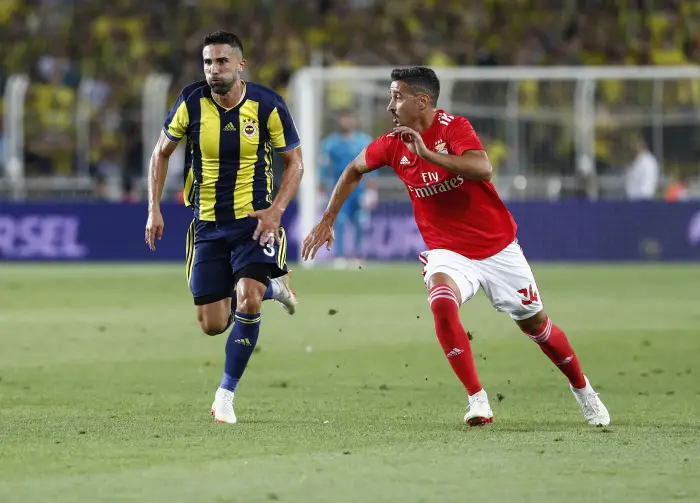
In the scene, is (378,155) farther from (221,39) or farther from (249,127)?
(221,39)

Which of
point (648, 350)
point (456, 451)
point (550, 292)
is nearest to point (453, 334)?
point (456, 451)

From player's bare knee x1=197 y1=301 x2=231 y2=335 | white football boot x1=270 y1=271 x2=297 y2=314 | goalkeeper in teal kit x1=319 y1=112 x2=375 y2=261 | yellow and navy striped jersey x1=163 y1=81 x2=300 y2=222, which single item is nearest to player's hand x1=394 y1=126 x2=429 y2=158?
yellow and navy striped jersey x1=163 y1=81 x2=300 y2=222

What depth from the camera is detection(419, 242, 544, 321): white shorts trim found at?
25.2 feet

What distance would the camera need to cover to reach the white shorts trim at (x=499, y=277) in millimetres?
7676

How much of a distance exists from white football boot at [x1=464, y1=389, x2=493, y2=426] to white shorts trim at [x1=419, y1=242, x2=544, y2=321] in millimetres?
538

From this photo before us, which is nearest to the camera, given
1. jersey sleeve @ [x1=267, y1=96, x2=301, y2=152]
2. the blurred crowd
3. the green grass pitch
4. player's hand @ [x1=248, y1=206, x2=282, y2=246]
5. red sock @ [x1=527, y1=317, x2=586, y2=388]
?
the green grass pitch

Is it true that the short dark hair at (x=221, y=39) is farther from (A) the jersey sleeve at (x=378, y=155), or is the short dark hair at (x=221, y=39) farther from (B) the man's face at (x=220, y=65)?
(A) the jersey sleeve at (x=378, y=155)

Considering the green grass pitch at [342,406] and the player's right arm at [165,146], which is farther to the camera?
the player's right arm at [165,146]

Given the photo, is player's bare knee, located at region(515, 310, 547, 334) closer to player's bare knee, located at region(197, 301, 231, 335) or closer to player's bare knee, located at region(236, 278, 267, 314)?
player's bare knee, located at region(236, 278, 267, 314)

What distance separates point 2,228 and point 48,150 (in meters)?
1.61

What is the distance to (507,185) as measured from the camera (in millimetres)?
23656

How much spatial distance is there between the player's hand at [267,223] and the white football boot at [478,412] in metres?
1.51

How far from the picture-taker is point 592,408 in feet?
25.0

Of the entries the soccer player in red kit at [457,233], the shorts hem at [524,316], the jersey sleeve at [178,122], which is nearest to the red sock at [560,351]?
the soccer player in red kit at [457,233]
